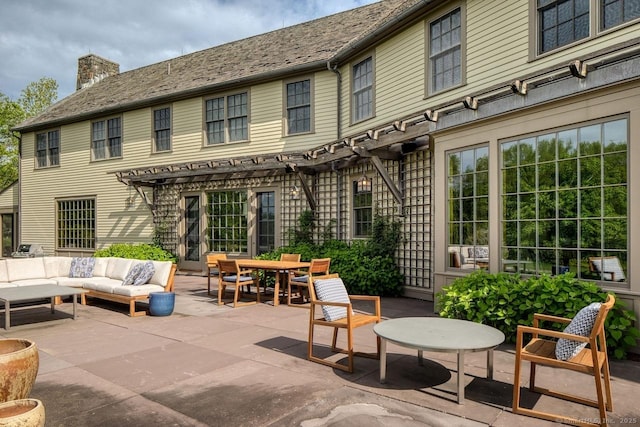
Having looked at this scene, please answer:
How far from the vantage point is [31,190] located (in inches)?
711

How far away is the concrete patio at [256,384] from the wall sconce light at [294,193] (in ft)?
16.9

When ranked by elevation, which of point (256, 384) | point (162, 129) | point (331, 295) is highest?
point (162, 129)

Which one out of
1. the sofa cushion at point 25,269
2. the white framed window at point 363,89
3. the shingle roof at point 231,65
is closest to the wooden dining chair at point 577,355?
the shingle roof at point 231,65

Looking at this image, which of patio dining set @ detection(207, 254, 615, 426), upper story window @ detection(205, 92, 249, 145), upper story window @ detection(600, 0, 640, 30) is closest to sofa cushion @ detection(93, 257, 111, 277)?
upper story window @ detection(205, 92, 249, 145)

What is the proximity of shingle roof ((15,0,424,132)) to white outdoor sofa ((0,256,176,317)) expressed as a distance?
6503mm

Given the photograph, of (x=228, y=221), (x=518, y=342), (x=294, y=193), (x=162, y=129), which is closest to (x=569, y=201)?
(x=518, y=342)

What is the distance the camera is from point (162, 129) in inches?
583

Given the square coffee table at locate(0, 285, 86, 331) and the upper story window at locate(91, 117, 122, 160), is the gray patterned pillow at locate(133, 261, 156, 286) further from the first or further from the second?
the upper story window at locate(91, 117, 122, 160)

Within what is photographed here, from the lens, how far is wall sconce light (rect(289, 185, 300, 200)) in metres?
11.2

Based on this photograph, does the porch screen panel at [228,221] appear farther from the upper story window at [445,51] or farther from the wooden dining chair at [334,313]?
the wooden dining chair at [334,313]

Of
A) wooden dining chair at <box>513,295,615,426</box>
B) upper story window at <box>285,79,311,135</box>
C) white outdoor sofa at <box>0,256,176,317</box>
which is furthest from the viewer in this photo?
upper story window at <box>285,79,311,135</box>

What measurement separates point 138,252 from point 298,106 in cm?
662

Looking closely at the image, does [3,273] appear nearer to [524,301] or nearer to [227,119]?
[227,119]

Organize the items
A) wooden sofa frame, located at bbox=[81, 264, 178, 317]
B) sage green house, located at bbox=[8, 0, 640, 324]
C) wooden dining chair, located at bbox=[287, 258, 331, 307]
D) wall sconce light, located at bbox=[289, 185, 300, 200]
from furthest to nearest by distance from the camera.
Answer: wall sconce light, located at bbox=[289, 185, 300, 200]
wooden dining chair, located at bbox=[287, 258, 331, 307]
wooden sofa frame, located at bbox=[81, 264, 178, 317]
sage green house, located at bbox=[8, 0, 640, 324]
